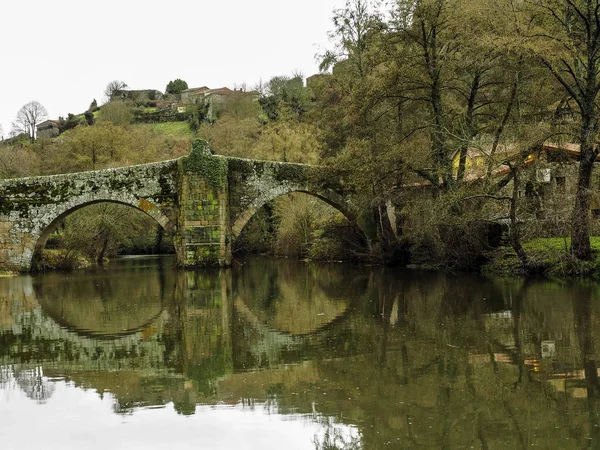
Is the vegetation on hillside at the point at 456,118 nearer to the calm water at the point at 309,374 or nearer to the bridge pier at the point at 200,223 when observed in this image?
the bridge pier at the point at 200,223

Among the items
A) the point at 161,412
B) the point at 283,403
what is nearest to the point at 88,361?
the point at 161,412

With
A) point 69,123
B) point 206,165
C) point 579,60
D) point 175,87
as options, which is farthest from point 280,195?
point 175,87

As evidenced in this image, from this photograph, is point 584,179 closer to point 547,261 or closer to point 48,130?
point 547,261

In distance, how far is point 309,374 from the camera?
21.4 ft

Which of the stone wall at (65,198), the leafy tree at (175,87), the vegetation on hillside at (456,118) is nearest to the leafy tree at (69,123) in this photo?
the leafy tree at (175,87)

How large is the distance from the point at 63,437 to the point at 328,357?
297 centimetres

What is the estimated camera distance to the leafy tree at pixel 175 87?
96.6 meters

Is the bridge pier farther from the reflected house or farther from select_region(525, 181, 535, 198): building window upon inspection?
the reflected house

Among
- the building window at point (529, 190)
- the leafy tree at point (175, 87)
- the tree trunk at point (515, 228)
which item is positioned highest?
the leafy tree at point (175, 87)

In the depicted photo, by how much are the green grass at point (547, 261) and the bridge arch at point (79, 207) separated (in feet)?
35.4

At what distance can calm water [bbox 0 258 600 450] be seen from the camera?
486 cm

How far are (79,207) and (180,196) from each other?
358cm

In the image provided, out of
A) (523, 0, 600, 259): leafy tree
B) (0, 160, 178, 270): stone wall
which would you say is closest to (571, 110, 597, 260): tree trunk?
(523, 0, 600, 259): leafy tree

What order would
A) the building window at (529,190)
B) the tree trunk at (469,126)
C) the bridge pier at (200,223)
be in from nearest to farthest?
the building window at (529,190), the tree trunk at (469,126), the bridge pier at (200,223)
